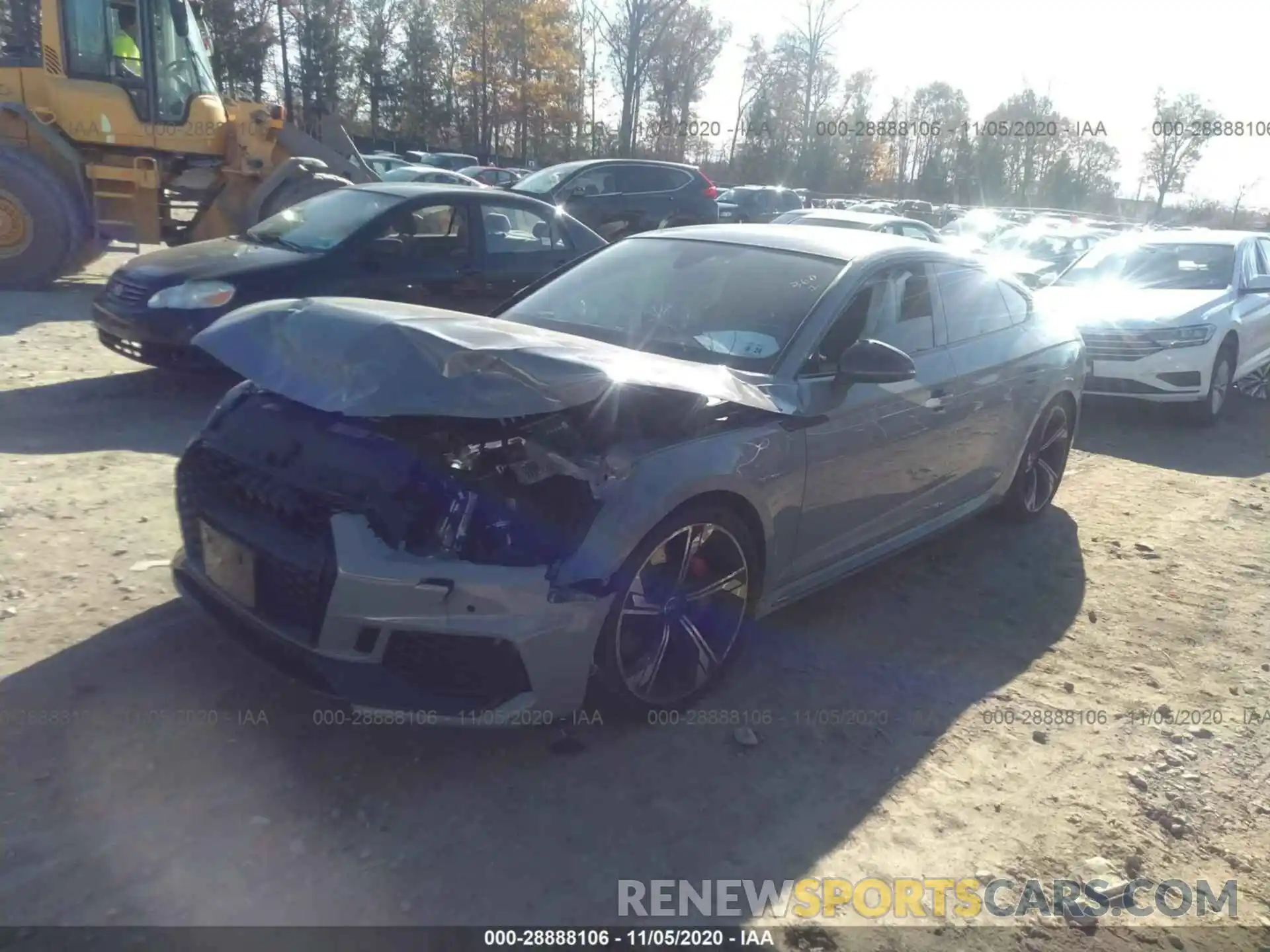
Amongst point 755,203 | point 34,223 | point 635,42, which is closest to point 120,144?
point 34,223

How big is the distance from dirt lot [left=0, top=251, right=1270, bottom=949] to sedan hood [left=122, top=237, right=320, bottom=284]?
231 centimetres

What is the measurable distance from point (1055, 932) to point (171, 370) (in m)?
6.46

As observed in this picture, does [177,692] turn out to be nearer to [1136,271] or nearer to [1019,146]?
[1136,271]

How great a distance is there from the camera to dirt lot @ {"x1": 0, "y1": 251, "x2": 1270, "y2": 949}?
272cm

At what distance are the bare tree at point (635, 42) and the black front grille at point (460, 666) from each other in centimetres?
3815

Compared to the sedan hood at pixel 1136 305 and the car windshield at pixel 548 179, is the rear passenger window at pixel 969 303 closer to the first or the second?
the sedan hood at pixel 1136 305

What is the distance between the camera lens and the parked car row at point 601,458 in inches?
118

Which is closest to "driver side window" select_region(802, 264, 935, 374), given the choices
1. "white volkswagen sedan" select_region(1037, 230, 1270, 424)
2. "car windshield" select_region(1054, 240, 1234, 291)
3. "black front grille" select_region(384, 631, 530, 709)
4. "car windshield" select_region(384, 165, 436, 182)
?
"black front grille" select_region(384, 631, 530, 709)

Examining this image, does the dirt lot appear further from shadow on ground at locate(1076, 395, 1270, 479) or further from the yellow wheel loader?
the yellow wheel loader

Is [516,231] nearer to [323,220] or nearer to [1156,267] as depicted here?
[323,220]

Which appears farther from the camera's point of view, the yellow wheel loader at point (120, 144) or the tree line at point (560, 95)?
the tree line at point (560, 95)

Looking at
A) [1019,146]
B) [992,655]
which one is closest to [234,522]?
[992,655]

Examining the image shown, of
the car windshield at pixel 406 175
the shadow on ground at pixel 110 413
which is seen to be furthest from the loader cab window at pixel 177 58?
the car windshield at pixel 406 175

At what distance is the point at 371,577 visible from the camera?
2906 mm
